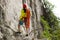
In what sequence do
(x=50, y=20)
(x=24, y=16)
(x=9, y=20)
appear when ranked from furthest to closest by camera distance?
1. (x=50, y=20)
2. (x=24, y=16)
3. (x=9, y=20)

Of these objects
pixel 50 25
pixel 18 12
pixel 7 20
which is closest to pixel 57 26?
pixel 50 25

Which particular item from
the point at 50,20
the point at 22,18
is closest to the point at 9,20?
the point at 22,18

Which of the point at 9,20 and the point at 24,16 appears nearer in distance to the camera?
the point at 9,20

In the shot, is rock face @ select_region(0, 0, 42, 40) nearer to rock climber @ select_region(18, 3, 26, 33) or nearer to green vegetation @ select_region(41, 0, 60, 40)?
rock climber @ select_region(18, 3, 26, 33)

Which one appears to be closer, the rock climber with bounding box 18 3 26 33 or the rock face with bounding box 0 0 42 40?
the rock face with bounding box 0 0 42 40

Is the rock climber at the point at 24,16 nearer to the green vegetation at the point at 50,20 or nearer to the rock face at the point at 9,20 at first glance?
the rock face at the point at 9,20

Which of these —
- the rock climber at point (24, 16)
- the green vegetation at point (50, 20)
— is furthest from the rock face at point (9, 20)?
the green vegetation at point (50, 20)

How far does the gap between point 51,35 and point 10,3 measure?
1315 cm

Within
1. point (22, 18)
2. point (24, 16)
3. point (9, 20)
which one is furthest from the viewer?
point (22, 18)

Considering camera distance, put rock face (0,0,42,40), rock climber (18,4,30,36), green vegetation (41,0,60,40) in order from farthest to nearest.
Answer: green vegetation (41,0,60,40) → rock climber (18,4,30,36) → rock face (0,0,42,40)

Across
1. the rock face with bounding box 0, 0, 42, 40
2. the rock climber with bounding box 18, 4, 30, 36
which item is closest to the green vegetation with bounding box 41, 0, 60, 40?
the rock face with bounding box 0, 0, 42, 40

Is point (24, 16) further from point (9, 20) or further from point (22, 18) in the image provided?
point (9, 20)

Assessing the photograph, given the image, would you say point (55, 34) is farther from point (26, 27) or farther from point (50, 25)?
point (26, 27)

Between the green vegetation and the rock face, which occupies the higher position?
the rock face
